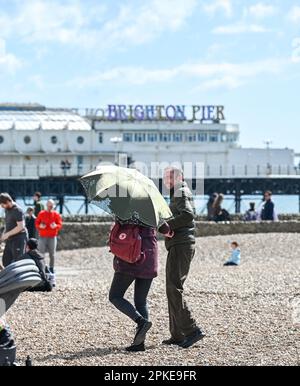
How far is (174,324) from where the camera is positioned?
1016 centimetres

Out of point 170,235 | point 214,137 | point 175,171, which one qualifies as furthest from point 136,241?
point 214,137

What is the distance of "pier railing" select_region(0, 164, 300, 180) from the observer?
7675 centimetres

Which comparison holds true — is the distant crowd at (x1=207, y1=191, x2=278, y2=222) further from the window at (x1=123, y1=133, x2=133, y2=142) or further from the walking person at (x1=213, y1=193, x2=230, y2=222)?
the window at (x1=123, y1=133, x2=133, y2=142)

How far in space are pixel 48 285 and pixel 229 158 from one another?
223ft

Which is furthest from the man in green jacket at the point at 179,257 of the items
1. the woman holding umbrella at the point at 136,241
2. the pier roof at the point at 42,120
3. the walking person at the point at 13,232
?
the pier roof at the point at 42,120

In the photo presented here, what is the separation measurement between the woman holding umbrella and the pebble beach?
0.41 meters

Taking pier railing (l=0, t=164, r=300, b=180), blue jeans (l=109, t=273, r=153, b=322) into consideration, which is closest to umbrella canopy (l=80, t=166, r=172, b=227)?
blue jeans (l=109, t=273, r=153, b=322)

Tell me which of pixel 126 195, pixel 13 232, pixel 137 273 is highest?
pixel 126 195

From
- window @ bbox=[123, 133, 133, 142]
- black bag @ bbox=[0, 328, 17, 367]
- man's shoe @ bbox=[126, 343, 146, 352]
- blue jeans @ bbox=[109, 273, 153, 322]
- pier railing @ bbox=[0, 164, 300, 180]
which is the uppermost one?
window @ bbox=[123, 133, 133, 142]

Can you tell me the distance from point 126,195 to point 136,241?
1.80 feet

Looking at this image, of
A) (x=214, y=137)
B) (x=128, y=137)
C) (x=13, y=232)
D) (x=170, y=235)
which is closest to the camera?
(x=170, y=235)

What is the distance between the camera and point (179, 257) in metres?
10.1

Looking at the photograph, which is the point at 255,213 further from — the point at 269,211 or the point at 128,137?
the point at 128,137

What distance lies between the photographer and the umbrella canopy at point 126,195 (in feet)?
32.4
